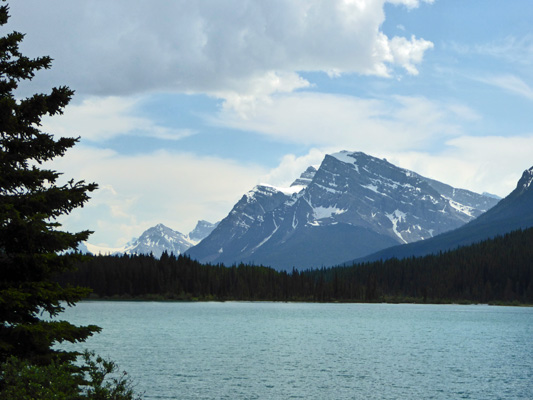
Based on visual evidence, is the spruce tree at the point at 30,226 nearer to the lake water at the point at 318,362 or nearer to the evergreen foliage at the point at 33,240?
the evergreen foliage at the point at 33,240

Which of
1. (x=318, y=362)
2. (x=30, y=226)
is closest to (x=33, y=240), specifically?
(x=30, y=226)

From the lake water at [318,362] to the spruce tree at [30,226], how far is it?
2871cm

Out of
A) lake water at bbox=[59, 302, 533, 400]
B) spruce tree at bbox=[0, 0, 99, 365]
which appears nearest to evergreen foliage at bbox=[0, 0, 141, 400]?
spruce tree at bbox=[0, 0, 99, 365]

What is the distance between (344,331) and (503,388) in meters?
68.6

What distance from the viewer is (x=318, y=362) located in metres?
76.7

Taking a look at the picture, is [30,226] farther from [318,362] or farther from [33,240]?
[318,362]

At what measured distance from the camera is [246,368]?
70188 mm

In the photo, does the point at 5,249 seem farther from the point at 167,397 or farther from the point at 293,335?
the point at 293,335

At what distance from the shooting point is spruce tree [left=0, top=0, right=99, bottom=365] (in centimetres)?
2486

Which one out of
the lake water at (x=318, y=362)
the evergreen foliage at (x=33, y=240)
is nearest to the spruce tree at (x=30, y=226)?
the evergreen foliage at (x=33, y=240)

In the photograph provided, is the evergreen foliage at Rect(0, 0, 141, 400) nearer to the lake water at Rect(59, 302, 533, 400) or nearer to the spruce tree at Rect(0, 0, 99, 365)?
the spruce tree at Rect(0, 0, 99, 365)

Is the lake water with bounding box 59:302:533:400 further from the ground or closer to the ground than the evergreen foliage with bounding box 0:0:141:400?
closer to the ground

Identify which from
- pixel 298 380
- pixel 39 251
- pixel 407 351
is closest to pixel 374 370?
pixel 298 380

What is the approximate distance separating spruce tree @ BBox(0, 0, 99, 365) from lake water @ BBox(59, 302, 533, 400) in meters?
28.7
